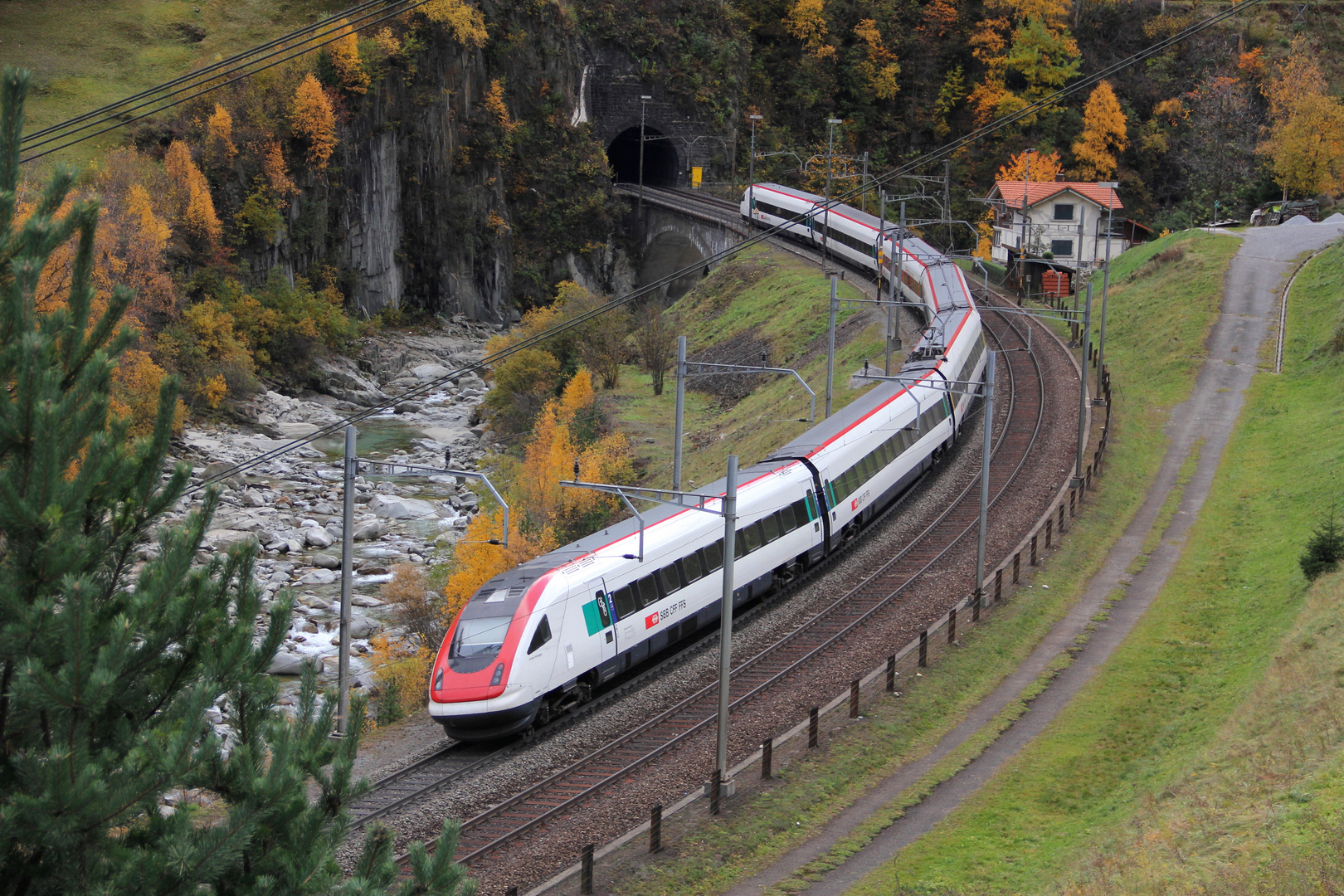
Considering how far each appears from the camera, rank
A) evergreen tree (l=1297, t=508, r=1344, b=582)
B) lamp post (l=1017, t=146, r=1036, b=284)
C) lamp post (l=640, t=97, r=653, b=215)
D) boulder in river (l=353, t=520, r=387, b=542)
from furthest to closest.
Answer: lamp post (l=640, t=97, r=653, b=215)
lamp post (l=1017, t=146, r=1036, b=284)
boulder in river (l=353, t=520, r=387, b=542)
evergreen tree (l=1297, t=508, r=1344, b=582)

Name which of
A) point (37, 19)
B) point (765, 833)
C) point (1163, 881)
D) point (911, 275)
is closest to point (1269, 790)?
point (1163, 881)

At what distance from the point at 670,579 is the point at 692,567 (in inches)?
32.2

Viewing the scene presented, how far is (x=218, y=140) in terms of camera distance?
65.8m

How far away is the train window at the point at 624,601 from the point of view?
22.5 m

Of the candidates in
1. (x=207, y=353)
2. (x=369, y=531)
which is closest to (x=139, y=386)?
(x=207, y=353)

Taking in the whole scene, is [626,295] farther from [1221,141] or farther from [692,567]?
[1221,141]

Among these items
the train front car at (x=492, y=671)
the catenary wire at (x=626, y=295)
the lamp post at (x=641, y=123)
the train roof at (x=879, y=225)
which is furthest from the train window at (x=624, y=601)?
the lamp post at (x=641, y=123)

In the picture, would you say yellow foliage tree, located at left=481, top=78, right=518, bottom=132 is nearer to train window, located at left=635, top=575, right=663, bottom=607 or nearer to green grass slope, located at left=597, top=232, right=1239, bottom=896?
green grass slope, located at left=597, top=232, right=1239, bottom=896

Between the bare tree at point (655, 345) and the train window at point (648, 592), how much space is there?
33.2 meters

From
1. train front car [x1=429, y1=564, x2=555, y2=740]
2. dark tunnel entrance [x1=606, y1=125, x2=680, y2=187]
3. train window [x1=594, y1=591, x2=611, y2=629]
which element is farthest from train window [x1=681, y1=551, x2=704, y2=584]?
dark tunnel entrance [x1=606, y1=125, x2=680, y2=187]

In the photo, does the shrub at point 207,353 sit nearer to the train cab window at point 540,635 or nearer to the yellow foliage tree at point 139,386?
the yellow foliage tree at point 139,386

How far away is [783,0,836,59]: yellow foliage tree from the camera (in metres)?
97.9

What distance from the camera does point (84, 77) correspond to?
2603 inches

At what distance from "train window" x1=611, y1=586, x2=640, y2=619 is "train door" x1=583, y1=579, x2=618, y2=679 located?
0.18m
